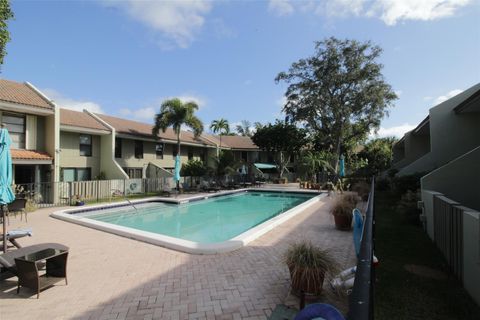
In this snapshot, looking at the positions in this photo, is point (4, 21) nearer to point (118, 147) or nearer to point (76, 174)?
point (76, 174)

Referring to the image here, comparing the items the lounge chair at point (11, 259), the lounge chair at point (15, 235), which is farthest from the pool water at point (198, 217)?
the lounge chair at point (11, 259)

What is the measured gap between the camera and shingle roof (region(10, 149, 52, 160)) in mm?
15008

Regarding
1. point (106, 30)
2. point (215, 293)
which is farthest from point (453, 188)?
point (106, 30)

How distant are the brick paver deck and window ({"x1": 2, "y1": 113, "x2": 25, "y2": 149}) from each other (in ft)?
34.4

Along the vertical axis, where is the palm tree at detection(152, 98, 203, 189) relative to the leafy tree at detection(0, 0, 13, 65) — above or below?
below

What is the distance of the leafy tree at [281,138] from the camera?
33781 millimetres

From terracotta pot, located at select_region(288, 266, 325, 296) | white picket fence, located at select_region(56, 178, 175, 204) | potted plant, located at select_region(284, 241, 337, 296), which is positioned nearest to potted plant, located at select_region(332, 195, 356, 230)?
potted plant, located at select_region(284, 241, 337, 296)

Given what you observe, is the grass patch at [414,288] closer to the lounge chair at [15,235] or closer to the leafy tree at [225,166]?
the lounge chair at [15,235]

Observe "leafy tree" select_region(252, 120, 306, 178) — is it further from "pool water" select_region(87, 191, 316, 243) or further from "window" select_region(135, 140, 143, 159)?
"window" select_region(135, 140, 143, 159)

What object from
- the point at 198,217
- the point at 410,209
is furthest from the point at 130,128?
the point at 410,209

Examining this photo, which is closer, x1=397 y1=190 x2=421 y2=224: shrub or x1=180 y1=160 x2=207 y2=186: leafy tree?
x1=397 y1=190 x2=421 y2=224: shrub

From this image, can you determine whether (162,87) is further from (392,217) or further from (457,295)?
(457,295)

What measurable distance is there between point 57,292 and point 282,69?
114 feet

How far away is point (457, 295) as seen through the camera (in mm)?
4750
